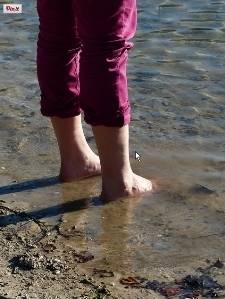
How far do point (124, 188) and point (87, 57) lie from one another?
1.83ft

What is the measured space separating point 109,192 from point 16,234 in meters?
0.47

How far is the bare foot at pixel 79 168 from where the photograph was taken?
11.5 ft

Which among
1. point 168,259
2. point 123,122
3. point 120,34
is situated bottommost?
point 168,259

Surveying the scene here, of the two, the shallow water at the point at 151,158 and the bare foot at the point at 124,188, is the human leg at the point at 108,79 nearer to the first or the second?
the bare foot at the point at 124,188

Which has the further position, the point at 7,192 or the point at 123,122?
the point at 7,192

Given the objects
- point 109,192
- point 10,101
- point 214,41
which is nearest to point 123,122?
point 109,192

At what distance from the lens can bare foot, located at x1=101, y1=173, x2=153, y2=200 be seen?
3293mm

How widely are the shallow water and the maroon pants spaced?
36cm

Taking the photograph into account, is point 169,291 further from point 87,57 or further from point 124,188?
point 87,57

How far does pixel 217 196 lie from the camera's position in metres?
3.37

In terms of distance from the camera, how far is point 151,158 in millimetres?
3770

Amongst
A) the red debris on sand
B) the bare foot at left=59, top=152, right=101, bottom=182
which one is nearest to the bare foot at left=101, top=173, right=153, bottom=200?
the bare foot at left=59, top=152, right=101, bottom=182

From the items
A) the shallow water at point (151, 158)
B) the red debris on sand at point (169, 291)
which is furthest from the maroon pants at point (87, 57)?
the red debris on sand at point (169, 291)

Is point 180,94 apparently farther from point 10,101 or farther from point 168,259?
point 168,259
